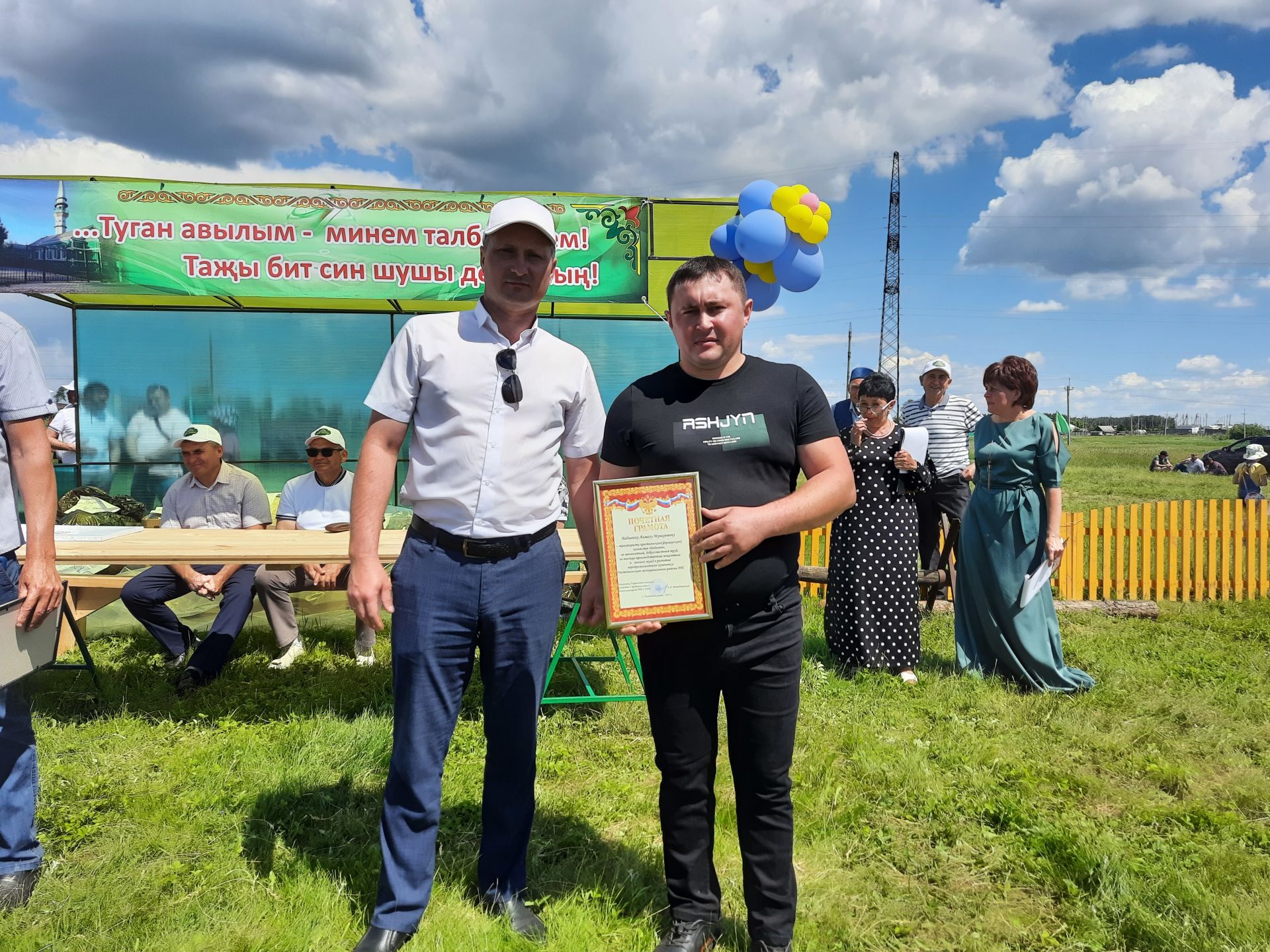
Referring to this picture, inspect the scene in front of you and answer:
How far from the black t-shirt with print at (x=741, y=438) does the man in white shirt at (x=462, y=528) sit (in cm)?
30

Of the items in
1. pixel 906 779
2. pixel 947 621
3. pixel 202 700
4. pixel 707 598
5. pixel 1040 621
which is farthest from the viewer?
pixel 947 621

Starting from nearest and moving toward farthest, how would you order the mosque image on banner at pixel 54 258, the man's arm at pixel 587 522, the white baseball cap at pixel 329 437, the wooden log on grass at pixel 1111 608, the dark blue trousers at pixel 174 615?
the man's arm at pixel 587 522, the dark blue trousers at pixel 174 615, the white baseball cap at pixel 329 437, the wooden log on grass at pixel 1111 608, the mosque image on banner at pixel 54 258

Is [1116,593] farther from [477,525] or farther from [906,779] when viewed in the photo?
[477,525]

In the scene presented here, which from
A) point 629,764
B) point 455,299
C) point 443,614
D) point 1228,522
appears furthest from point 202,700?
point 1228,522

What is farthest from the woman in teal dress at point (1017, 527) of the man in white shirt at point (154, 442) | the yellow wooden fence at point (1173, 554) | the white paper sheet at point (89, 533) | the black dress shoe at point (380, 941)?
the man in white shirt at point (154, 442)

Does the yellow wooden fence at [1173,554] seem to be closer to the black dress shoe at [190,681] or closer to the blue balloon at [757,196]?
the blue balloon at [757,196]

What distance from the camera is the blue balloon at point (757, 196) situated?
6566mm

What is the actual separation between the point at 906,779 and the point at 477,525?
2.48 meters

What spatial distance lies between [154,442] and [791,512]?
8.07 m

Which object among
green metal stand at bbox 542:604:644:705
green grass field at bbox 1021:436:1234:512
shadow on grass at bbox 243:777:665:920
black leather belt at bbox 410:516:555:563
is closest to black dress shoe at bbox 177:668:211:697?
shadow on grass at bbox 243:777:665:920

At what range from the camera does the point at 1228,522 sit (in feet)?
26.4

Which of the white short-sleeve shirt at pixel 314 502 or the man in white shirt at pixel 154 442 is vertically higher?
the man in white shirt at pixel 154 442

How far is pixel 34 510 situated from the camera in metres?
2.45

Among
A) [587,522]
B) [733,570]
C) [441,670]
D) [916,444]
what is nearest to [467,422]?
[587,522]
